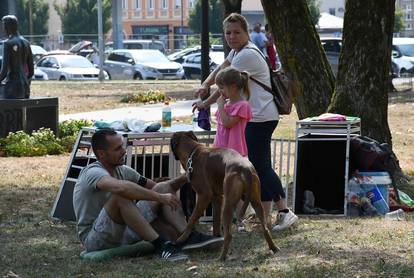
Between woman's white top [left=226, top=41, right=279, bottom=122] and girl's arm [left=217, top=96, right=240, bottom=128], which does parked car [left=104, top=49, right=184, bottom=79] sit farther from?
girl's arm [left=217, top=96, right=240, bottom=128]

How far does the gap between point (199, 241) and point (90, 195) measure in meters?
0.84

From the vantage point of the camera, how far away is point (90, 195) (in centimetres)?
705

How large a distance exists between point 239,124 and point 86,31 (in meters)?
62.8

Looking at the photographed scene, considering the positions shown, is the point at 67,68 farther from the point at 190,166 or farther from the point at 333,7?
the point at 333,7

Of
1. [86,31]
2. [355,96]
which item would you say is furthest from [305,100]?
[86,31]

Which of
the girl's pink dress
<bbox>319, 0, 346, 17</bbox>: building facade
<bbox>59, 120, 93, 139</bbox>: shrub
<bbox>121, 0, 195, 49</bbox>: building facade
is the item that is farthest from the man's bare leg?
<bbox>319, 0, 346, 17</bbox>: building facade

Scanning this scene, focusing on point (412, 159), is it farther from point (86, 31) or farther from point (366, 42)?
point (86, 31)

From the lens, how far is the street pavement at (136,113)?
18781 mm

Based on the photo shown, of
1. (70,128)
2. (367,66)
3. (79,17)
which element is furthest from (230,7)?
(79,17)

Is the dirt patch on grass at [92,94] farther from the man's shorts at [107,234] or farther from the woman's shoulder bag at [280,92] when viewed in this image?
the man's shorts at [107,234]

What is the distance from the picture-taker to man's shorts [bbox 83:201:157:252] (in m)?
6.89

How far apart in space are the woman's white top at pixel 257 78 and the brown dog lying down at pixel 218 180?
0.70m

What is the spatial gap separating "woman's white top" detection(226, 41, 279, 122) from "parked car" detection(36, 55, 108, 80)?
102 feet

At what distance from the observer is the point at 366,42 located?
10.1m
